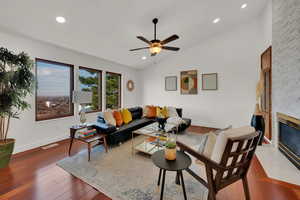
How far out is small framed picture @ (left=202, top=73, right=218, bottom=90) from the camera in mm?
4770

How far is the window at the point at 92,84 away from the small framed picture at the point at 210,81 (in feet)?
12.5

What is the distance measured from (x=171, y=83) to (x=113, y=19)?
11.2ft

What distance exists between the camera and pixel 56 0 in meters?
2.18

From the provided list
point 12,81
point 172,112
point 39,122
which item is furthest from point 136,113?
point 12,81

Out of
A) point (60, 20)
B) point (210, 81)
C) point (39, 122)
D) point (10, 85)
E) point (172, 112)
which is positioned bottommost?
point (39, 122)

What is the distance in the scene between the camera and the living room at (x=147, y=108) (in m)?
1.76

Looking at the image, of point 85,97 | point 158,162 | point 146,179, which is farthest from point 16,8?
point 146,179

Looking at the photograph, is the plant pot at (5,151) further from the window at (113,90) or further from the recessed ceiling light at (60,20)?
the window at (113,90)

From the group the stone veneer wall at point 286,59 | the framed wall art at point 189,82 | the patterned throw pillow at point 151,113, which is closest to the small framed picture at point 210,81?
the framed wall art at point 189,82

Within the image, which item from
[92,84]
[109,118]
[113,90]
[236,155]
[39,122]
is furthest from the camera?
[113,90]

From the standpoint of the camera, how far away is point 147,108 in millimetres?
4684

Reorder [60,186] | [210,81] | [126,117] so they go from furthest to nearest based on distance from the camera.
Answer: [210,81] < [126,117] < [60,186]

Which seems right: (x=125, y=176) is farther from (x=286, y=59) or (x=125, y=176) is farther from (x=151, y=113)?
(x=286, y=59)

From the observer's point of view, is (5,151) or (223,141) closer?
(223,141)
